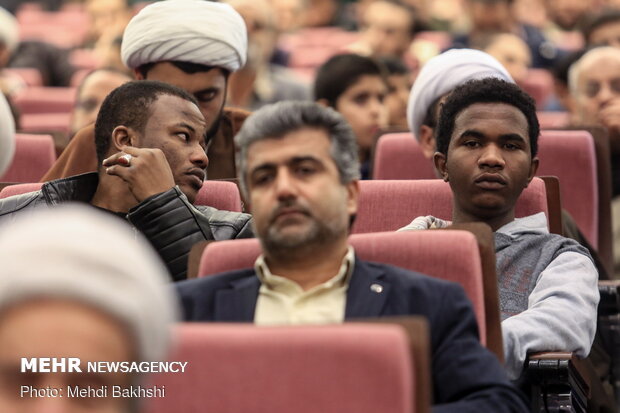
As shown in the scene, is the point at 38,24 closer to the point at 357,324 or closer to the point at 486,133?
the point at 486,133

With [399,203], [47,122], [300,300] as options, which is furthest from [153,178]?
[47,122]

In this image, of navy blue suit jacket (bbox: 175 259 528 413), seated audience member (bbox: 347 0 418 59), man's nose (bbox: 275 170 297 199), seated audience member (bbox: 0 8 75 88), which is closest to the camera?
navy blue suit jacket (bbox: 175 259 528 413)

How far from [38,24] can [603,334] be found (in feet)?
30.4

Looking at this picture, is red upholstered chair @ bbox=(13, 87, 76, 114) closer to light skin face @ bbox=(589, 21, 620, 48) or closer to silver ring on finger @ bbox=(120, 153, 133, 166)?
light skin face @ bbox=(589, 21, 620, 48)

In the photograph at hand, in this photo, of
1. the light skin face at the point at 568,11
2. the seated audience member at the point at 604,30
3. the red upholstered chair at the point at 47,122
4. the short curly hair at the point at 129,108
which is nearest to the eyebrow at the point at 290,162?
the short curly hair at the point at 129,108

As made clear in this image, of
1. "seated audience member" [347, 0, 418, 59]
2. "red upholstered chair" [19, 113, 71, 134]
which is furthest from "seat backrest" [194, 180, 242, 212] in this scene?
"seated audience member" [347, 0, 418, 59]

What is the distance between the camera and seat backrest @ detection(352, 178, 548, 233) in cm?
338

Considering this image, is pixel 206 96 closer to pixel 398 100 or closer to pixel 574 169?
pixel 574 169

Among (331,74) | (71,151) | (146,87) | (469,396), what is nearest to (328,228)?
(469,396)

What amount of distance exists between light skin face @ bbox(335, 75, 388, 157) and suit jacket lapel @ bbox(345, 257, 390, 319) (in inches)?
107

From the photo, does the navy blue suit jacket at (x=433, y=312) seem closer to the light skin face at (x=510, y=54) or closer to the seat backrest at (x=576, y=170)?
the seat backrest at (x=576, y=170)

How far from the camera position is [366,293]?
7.62ft

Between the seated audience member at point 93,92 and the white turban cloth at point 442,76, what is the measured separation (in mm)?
1473

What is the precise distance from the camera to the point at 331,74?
17.1 feet
